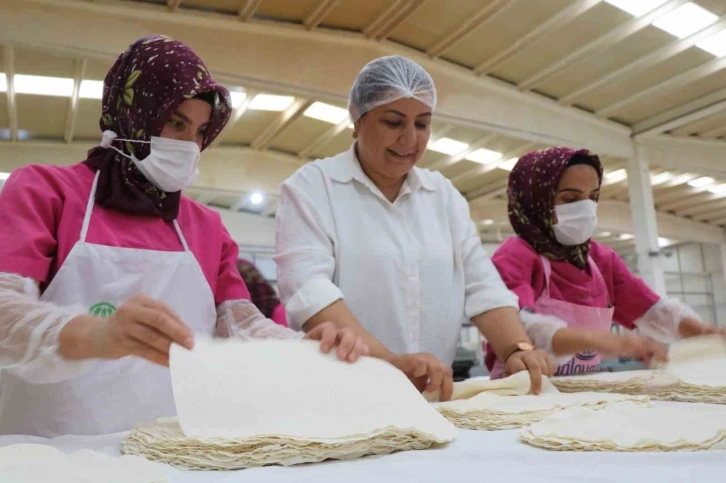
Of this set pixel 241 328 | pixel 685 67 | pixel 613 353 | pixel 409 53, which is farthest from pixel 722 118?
pixel 241 328

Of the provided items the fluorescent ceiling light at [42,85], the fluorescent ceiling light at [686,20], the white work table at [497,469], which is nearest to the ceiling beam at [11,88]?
the fluorescent ceiling light at [42,85]

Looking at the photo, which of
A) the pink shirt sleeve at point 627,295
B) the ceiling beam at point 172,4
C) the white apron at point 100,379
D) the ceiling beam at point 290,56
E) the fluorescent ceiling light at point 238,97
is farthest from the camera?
the fluorescent ceiling light at point 238,97

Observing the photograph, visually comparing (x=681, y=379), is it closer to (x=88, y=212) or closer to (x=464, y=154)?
(x=88, y=212)

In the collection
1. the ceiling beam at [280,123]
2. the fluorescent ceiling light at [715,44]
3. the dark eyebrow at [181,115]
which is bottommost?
the dark eyebrow at [181,115]

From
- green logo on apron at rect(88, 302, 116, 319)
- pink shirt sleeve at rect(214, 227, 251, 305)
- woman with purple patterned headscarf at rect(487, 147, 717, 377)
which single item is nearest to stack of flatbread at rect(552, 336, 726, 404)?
woman with purple patterned headscarf at rect(487, 147, 717, 377)

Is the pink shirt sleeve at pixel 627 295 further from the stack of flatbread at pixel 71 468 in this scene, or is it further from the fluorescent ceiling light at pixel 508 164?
the fluorescent ceiling light at pixel 508 164

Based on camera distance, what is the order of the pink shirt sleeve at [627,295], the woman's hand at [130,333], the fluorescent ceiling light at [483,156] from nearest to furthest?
the woman's hand at [130,333] < the pink shirt sleeve at [627,295] < the fluorescent ceiling light at [483,156]

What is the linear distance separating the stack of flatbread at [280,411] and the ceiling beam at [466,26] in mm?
4650

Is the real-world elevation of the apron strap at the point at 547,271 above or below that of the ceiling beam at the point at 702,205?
below

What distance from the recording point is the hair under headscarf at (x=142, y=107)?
54.6 inches

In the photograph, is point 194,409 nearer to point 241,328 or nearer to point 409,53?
point 241,328

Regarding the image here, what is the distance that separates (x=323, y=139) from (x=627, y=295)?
6.59 m

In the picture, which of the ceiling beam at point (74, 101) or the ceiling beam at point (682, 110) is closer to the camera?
the ceiling beam at point (74, 101)

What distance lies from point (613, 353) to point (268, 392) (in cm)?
95
